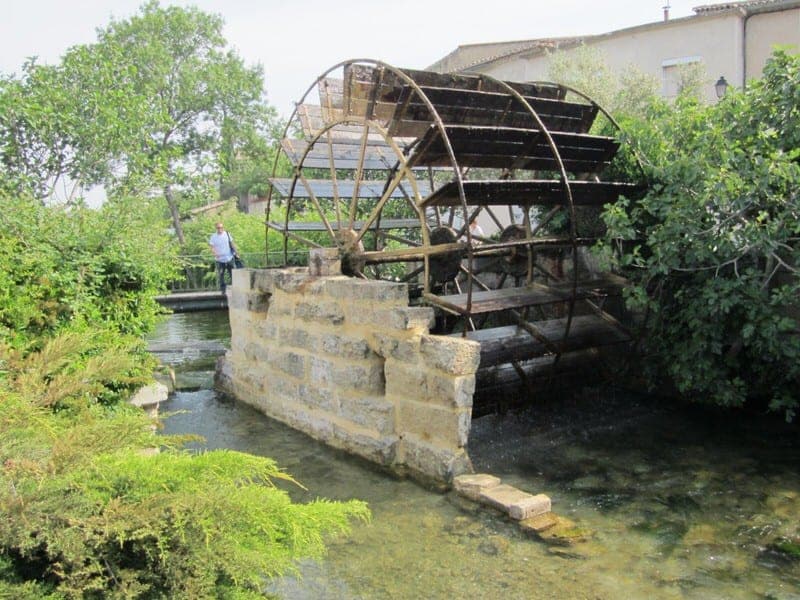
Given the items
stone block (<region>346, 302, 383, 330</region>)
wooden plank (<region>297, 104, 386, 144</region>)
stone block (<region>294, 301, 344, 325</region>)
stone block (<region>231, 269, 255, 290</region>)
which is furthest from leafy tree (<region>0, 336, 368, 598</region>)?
wooden plank (<region>297, 104, 386, 144</region>)

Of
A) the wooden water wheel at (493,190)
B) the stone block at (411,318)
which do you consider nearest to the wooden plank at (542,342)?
the wooden water wheel at (493,190)

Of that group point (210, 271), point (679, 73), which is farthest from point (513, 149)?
point (679, 73)

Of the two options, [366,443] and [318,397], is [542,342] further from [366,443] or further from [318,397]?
[318,397]

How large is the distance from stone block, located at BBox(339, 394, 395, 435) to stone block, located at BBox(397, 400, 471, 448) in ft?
0.28

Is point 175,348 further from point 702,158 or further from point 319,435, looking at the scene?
point 702,158

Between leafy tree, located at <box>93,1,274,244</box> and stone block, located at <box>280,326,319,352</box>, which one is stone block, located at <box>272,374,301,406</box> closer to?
stone block, located at <box>280,326,319,352</box>

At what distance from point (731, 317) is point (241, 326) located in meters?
4.35

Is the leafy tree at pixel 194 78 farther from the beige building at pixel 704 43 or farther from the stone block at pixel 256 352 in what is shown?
the stone block at pixel 256 352

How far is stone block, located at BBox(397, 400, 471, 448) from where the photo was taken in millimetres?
4605

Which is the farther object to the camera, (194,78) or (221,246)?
(194,78)

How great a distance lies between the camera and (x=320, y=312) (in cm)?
579

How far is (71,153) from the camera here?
8508mm

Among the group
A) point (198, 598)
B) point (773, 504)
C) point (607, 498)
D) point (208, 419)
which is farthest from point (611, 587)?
point (208, 419)

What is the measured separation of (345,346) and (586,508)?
6.95ft
